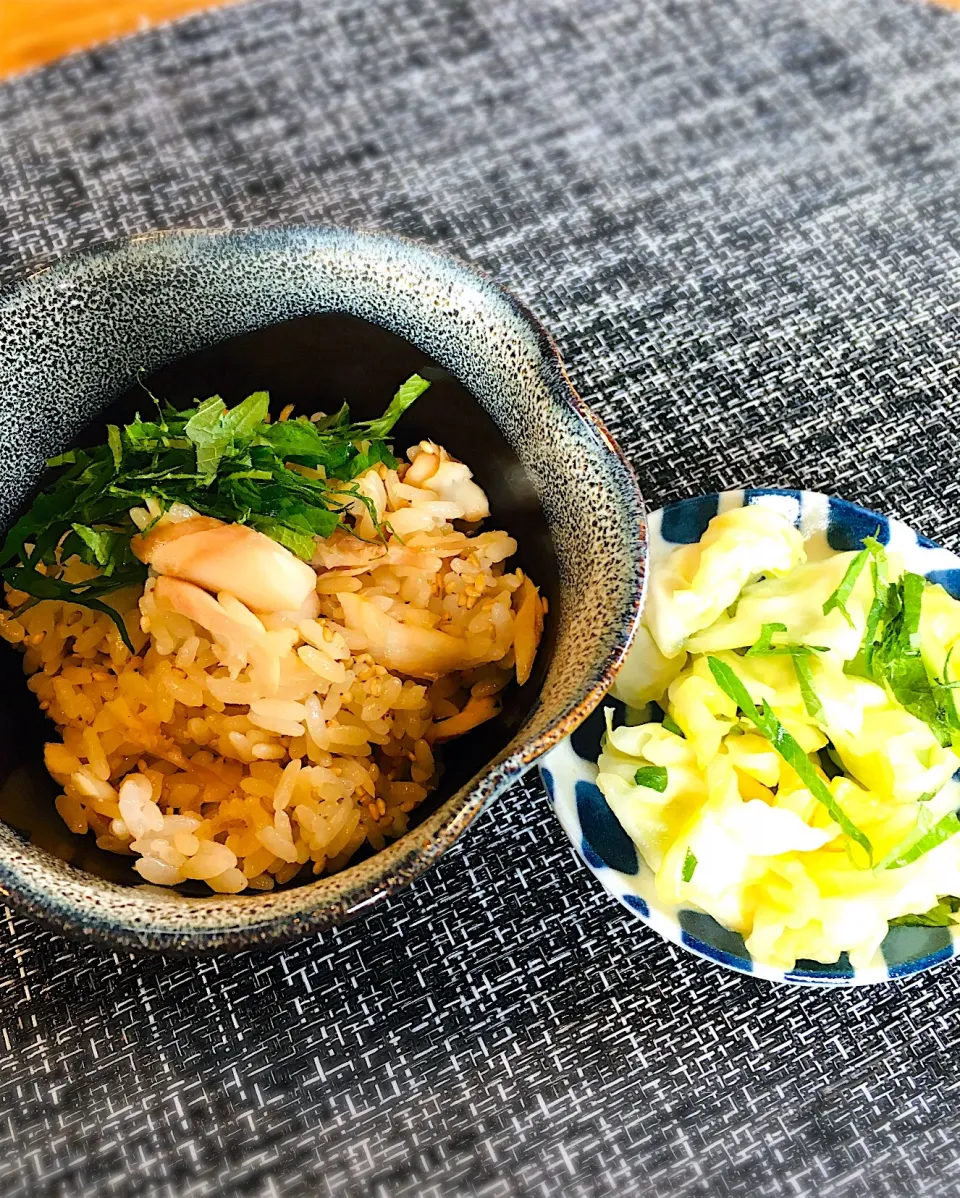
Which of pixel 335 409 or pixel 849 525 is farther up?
pixel 335 409

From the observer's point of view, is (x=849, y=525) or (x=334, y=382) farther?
(x=849, y=525)

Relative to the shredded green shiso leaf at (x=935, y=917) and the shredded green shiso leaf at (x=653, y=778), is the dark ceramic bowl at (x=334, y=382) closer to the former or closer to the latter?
the shredded green shiso leaf at (x=653, y=778)

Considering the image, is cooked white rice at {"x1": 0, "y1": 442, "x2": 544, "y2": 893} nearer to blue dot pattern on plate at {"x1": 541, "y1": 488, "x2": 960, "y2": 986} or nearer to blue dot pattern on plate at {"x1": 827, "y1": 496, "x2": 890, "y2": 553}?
blue dot pattern on plate at {"x1": 541, "y1": 488, "x2": 960, "y2": 986}

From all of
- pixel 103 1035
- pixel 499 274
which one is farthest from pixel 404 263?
pixel 103 1035

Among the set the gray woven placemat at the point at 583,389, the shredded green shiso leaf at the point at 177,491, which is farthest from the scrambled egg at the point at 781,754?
the shredded green shiso leaf at the point at 177,491

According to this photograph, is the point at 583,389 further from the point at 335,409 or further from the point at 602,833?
the point at 602,833

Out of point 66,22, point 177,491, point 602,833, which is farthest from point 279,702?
point 66,22

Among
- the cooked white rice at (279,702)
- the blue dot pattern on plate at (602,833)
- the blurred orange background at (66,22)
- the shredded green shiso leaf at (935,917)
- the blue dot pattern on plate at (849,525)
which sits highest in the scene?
the blurred orange background at (66,22)
